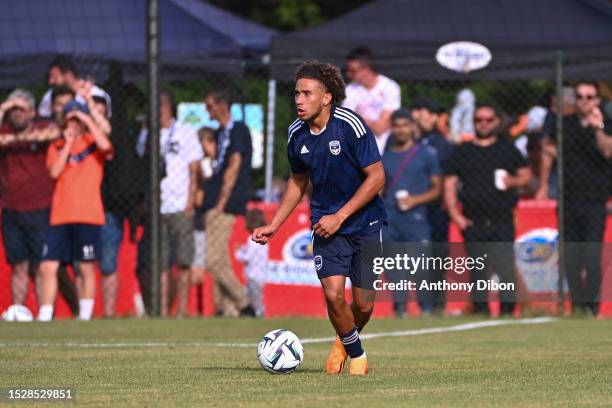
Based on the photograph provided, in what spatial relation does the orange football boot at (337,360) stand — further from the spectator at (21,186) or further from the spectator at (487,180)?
the spectator at (21,186)

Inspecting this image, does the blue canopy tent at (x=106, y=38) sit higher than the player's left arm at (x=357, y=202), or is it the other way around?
the blue canopy tent at (x=106, y=38)

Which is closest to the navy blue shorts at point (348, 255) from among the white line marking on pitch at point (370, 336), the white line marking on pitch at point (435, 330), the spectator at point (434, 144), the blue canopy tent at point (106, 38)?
the white line marking on pitch at point (370, 336)

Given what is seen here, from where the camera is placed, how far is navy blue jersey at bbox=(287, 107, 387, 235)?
28.2ft

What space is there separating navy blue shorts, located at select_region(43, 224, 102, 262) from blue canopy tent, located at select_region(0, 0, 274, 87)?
2082 millimetres

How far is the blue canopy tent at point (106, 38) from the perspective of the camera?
15516 mm

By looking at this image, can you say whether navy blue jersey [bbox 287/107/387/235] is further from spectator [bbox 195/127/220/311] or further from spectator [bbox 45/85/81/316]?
spectator [bbox 195/127/220/311]

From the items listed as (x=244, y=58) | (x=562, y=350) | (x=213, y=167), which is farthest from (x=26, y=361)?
(x=244, y=58)

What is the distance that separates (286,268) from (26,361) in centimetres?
636

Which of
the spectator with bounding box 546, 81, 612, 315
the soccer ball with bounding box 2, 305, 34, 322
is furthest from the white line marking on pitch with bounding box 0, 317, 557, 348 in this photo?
the soccer ball with bounding box 2, 305, 34, 322

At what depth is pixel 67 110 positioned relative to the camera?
14.0 meters

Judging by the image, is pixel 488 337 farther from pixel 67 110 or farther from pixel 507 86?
pixel 507 86

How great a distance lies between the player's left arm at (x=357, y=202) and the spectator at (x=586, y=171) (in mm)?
6332

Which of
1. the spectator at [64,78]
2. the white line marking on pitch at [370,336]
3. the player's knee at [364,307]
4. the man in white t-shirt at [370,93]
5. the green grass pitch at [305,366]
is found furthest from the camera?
Result: the man in white t-shirt at [370,93]

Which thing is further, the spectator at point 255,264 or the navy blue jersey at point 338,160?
the spectator at point 255,264
